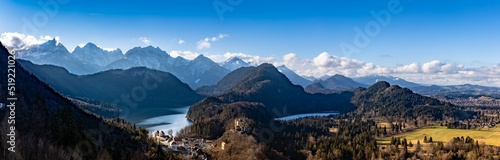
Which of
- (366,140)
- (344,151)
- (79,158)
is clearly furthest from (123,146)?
(366,140)

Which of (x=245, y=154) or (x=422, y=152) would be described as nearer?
(x=245, y=154)

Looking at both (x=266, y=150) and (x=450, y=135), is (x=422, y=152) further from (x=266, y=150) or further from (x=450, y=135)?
(x=266, y=150)

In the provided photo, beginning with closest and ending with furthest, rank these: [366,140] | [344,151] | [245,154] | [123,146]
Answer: [123,146] → [245,154] → [344,151] → [366,140]

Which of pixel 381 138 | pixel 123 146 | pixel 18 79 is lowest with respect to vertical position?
pixel 381 138

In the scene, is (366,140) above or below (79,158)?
below

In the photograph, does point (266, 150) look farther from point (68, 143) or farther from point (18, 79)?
point (18, 79)

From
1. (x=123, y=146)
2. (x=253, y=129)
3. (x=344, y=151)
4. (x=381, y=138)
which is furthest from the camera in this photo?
(x=381, y=138)

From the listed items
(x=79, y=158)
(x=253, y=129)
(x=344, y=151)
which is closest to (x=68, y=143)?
(x=79, y=158)
